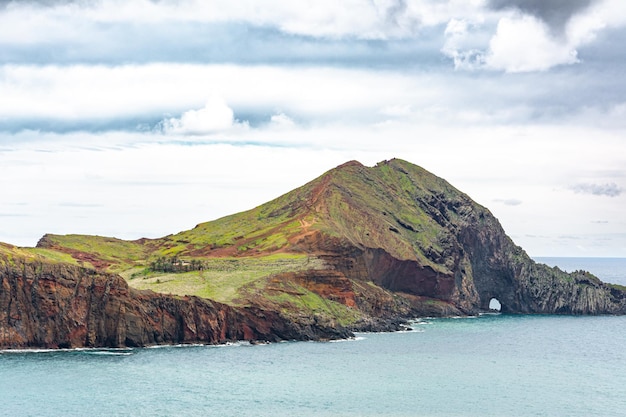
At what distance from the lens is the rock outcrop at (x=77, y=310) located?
585ft

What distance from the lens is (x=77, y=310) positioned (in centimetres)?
18275

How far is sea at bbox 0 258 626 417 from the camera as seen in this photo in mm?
133812

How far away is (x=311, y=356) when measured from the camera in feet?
605

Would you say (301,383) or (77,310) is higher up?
(77,310)

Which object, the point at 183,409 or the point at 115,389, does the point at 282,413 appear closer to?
the point at 183,409

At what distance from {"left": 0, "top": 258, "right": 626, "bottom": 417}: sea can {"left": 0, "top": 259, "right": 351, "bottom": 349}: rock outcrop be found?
180 inches

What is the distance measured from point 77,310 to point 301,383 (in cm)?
5451

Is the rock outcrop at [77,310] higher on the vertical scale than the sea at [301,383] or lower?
higher

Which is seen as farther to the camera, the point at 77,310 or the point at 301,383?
the point at 77,310

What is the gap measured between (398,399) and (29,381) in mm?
59118

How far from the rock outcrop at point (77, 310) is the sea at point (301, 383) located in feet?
15.0

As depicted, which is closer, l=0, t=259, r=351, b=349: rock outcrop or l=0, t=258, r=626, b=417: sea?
l=0, t=258, r=626, b=417: sea

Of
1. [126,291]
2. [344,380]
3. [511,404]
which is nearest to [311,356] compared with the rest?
[344,380]

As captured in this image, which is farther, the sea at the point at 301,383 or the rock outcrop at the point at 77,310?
the rock outcrop at the point at 77,310
